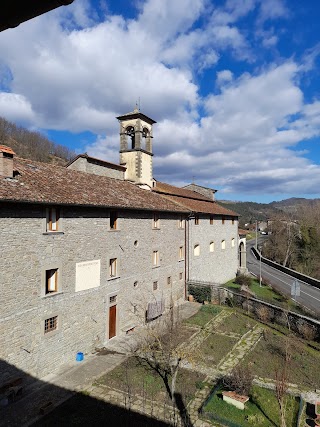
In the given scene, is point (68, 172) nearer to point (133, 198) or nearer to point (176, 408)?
point (133, 198)

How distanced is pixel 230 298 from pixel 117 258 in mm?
10974

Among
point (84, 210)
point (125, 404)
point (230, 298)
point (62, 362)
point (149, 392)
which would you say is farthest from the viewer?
point (230, 298)

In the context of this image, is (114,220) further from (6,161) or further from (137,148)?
(137,148)

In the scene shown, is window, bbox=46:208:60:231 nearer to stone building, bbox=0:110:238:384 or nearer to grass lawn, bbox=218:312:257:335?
stone building, bbox=0:110:238:384

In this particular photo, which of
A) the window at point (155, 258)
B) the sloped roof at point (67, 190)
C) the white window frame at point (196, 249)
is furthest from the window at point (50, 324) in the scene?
the white window frame at point (196, 249)

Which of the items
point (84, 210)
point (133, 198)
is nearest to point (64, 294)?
point (84, 210)

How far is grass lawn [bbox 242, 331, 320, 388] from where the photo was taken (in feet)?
41.7

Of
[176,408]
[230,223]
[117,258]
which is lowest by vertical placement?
[176,408]

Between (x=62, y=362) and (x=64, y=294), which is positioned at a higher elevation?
(x=64, y=294)

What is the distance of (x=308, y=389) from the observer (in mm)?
11719

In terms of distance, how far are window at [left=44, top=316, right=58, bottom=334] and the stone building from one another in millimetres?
41

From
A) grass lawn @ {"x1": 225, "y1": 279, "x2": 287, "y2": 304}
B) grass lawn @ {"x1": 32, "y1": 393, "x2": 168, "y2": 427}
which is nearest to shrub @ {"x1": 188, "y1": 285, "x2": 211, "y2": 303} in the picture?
grass lawn @ {"x1": 225, "y1": 279, "x2": 287, "y2": 304}

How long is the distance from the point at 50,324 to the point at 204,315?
1102cm

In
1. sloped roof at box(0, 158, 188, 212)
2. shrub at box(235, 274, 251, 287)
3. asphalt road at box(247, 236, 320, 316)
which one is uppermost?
sloped roof at box(0, 158, 188, 212)
